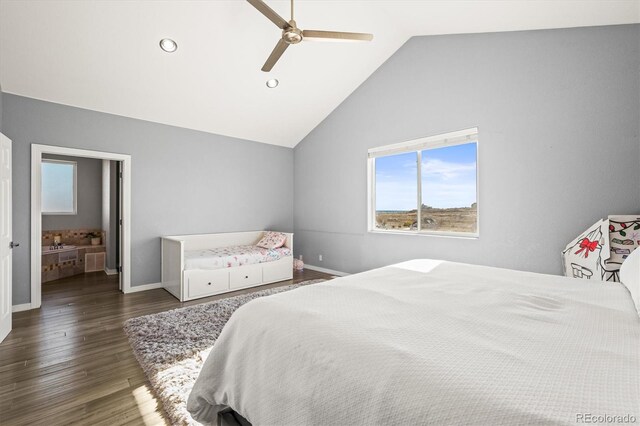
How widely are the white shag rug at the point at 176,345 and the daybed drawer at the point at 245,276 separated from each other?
0.53 m

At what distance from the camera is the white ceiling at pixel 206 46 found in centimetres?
254

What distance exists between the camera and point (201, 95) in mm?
3744

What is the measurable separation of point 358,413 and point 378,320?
0.35 metres

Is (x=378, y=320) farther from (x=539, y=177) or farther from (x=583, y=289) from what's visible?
(x=539, y=177)

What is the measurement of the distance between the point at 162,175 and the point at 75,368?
2662mm

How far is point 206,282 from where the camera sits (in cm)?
361

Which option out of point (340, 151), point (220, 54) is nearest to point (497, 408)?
point (220, 54)

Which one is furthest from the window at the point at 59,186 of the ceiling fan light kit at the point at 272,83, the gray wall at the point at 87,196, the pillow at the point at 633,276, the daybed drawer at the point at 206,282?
the pillow at the point at 633,276

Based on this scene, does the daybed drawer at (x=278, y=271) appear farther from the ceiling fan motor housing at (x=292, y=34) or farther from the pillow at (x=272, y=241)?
the ceiling fan motor housing at (x=292, y=34)

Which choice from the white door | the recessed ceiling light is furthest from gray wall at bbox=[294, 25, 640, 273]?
the white door

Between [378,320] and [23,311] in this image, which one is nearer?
[378,320]

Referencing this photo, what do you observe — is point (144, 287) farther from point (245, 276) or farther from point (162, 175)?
point (162, 175)

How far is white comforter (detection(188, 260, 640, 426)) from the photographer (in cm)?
64

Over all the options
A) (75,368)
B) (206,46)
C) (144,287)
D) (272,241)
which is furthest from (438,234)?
(144,287)
